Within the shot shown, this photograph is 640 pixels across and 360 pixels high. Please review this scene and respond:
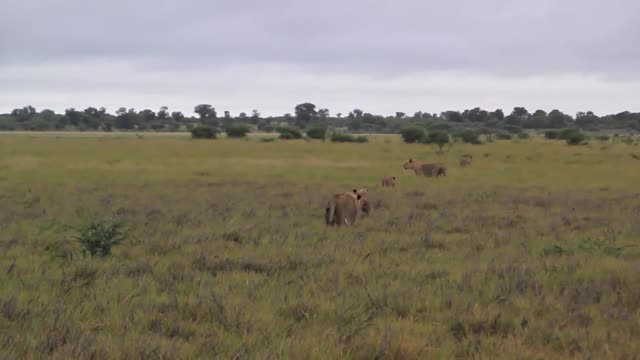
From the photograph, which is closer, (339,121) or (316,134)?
(316,134)

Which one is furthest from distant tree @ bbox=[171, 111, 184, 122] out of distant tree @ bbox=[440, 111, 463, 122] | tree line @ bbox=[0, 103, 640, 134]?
distant tree @ bbox=[440, 111, 463, 122]

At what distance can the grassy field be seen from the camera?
5.22 meters

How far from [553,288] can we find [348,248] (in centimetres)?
316

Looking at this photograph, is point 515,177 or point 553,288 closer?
point 553,288

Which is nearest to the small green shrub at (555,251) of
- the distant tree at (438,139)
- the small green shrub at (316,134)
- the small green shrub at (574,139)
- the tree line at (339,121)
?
the distant tree at (438,139)

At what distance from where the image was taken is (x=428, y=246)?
33.3ft

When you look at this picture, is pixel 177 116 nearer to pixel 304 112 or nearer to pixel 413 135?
pixel 304 112

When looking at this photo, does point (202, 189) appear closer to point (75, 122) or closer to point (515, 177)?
point (515, 177)

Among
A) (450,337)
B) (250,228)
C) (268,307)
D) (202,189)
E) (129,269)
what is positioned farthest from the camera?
(202,189)

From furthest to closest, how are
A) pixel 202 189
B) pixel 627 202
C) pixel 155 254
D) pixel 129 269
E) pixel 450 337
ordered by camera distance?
pixel 202 189, pixel 627 202, pixel 155 254, pixel 129 269, pixel 450 337

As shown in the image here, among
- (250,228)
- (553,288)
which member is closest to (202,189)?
(250,228)

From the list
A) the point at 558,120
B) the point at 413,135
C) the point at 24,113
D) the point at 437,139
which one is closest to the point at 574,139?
the point at 437,139

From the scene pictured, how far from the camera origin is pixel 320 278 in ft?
24.7

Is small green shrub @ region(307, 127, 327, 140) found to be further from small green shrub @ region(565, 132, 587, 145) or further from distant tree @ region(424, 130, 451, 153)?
small green shrub @ region(565, 132, 587, 145)
